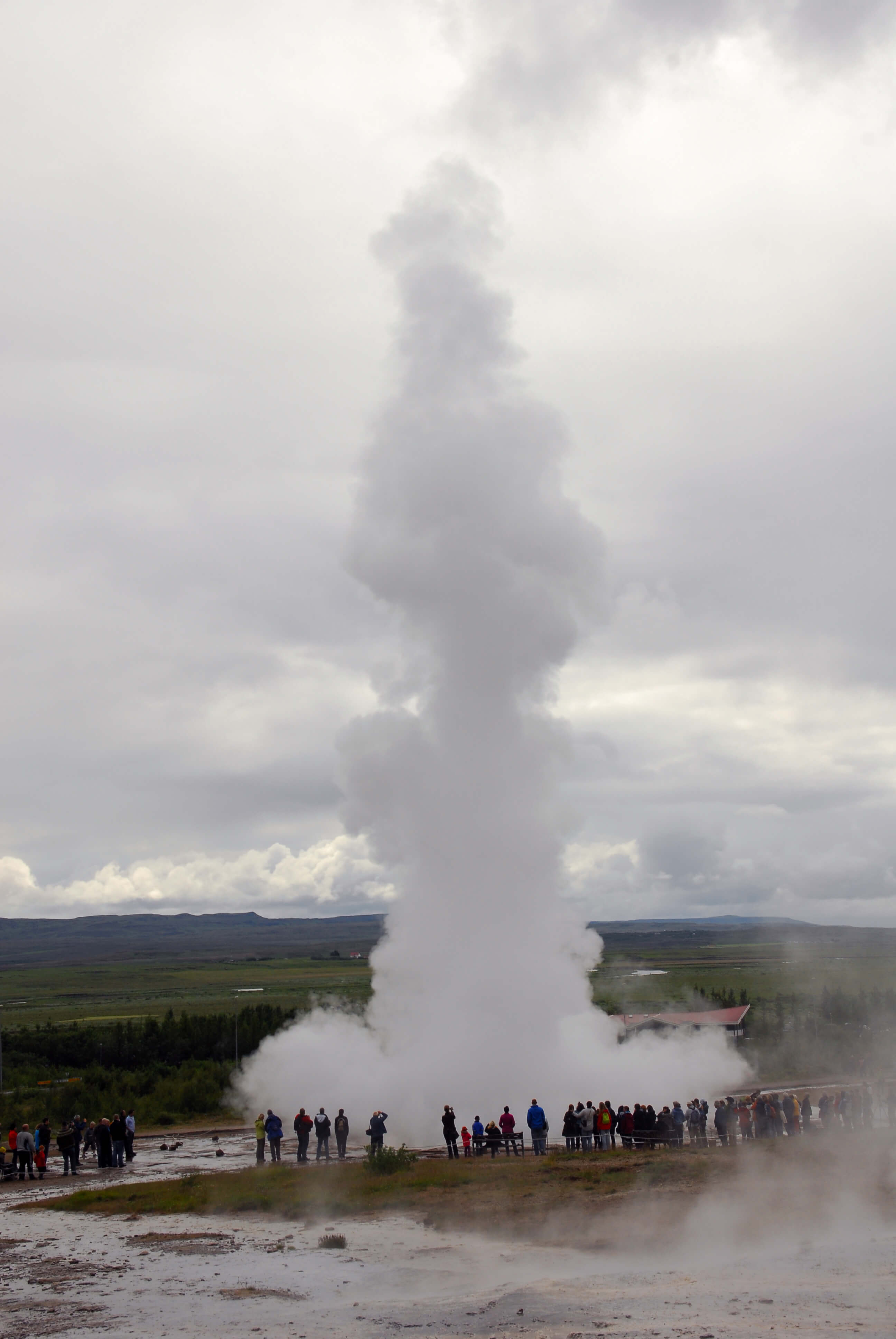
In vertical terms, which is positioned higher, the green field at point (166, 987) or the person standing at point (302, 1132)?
the green field at point (166, 987)

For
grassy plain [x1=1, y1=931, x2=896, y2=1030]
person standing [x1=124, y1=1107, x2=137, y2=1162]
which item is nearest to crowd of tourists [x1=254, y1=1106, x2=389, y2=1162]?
person standing [x1=124, y1=1107, x2=137, y2=1162]


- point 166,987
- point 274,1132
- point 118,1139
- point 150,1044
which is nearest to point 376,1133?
point 274,1132

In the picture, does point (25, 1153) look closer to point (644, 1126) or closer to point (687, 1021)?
point (644, 1126)

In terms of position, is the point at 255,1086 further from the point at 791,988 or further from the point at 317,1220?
the point at 791,988

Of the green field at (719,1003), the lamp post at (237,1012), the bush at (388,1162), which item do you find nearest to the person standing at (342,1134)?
the bush at (388,1162)

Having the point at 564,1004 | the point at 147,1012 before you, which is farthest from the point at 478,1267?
the point at 147,1012

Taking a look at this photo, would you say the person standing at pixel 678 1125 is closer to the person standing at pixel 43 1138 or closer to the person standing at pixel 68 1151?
the person standing at pixel 68 1151

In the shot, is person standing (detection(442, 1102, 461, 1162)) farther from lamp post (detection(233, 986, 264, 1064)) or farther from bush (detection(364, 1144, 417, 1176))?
lamp post (detection(233, 986, 264, 1064))
